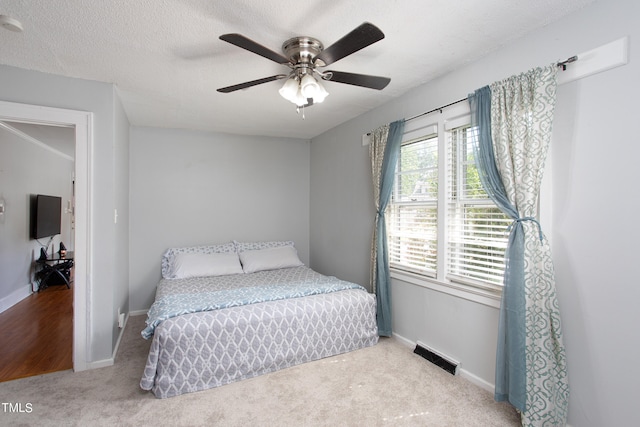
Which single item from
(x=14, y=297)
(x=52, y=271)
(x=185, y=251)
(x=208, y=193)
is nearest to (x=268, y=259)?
(x=185, y=251)

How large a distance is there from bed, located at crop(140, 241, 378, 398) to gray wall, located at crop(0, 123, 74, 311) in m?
2.56

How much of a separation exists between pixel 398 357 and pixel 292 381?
96 cm

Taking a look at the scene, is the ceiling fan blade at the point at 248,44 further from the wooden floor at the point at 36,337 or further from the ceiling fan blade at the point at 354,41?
the wooden floor at the point at 36,337

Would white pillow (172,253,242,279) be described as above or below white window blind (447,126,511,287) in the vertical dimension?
below

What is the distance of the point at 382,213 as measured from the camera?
311cm

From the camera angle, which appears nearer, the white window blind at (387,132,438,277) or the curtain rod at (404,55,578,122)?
the curtain rod at (404,55,578,122)

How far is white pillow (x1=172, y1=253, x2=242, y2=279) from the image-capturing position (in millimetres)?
3699

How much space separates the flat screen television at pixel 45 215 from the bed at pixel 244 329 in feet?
9.89

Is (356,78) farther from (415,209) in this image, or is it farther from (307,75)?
(415,209)

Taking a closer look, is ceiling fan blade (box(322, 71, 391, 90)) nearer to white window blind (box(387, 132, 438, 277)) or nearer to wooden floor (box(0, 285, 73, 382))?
white window blind (box(387, 132, 438, 277))

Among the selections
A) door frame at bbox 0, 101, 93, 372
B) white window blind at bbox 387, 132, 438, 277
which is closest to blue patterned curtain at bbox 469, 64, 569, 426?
white window blind at bbox 387, 132, 438, 277

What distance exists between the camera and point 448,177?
2570 mm

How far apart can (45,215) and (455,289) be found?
602 centimetres

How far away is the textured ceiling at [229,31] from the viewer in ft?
5.62
